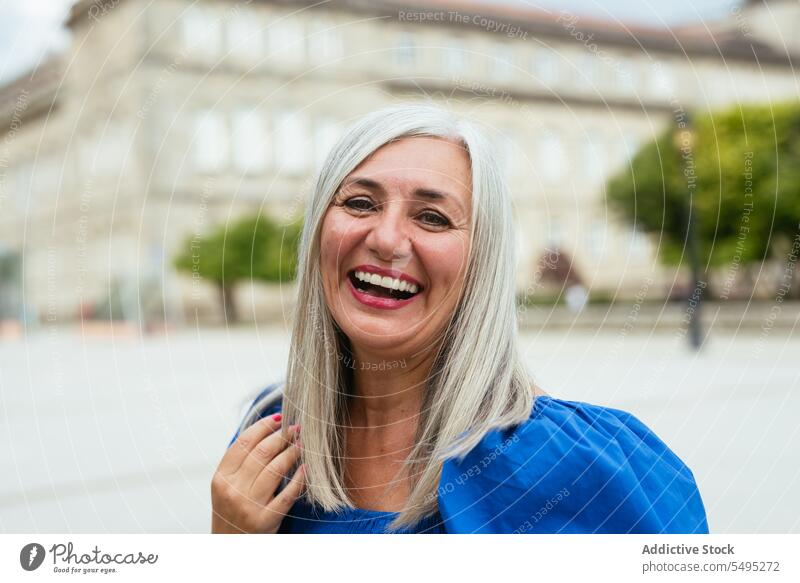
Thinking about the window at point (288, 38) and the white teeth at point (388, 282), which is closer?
the white teeth at point (388, 282)

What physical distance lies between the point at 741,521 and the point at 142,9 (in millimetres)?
2612

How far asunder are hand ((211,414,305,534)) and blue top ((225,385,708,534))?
1.00 feet

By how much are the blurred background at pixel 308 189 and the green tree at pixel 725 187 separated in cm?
9

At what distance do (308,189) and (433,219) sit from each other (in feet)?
0.99

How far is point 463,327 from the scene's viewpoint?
1.42m

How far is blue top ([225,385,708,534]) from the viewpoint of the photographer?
1306mm

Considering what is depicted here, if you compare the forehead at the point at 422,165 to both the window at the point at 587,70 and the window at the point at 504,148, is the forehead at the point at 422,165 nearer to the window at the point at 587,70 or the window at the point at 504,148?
the window at the point at 504,148

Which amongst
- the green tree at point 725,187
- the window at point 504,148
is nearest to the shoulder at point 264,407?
the window at point 504,148

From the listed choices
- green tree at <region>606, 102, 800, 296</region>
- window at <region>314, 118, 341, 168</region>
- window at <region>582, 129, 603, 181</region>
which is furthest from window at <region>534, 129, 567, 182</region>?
green tree at <region>606, 102, 800, 296</region>

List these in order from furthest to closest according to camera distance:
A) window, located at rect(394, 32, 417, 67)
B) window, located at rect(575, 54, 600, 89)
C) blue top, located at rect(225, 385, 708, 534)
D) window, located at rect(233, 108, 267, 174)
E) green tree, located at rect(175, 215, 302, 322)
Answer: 1. green tree, located at rect(175, 215, 302, 322)
2. window, located at rect(233, 108, 267, 174)
3. window, located at rect(575, 54, 600, 89)
4. window, located at rect(394, 32, 417, 67)
5. blue top, located at rect(225, 385, 708, 534)

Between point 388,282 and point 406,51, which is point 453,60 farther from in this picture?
point 388,282

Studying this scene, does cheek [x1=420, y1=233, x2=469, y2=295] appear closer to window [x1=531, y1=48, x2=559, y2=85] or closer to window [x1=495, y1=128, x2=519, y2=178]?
window [x1=495, y1=128, x2=519, y2=178]

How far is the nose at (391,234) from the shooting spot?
1404mm

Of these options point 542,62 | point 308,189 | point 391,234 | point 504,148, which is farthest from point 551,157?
point 391,234
